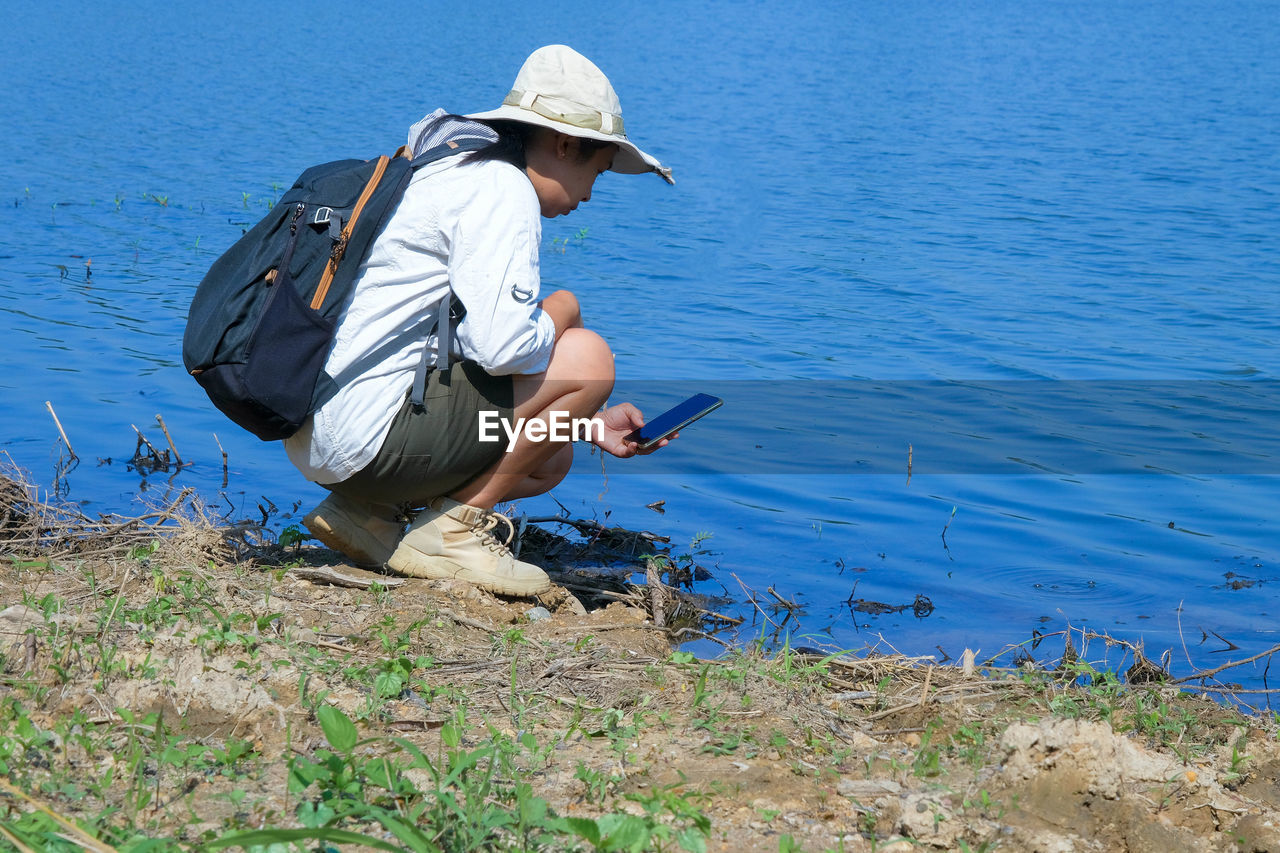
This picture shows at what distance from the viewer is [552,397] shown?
372cm

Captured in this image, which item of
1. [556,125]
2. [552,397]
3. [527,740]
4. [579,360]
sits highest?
[556,125]

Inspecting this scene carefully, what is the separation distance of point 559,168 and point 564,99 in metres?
0.21

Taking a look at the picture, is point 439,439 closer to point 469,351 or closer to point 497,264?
point 469,351

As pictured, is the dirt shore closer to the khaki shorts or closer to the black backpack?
the khaki shorts

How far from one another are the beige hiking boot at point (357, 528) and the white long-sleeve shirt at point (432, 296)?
336 millimetres

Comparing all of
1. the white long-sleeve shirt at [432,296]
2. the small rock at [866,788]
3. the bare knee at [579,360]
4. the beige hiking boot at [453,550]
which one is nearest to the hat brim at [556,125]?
the white long-sleeve shirt at [432,296]

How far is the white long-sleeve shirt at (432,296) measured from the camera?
3.35 meters

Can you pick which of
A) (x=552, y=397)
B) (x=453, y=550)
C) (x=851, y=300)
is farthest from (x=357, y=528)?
(x=851, y=300)

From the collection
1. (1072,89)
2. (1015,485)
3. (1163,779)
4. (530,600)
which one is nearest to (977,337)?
(1015,485)

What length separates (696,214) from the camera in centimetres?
1298

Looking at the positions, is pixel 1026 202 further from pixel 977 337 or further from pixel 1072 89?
pixel 1072 89

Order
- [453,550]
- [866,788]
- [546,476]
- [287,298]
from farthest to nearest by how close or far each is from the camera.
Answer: [546,476], [453,550], [287,298], [866,788]

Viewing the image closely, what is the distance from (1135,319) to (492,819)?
8417 millimetres

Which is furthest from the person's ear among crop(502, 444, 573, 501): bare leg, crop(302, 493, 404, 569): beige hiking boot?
crop(302, 493, 404, 569): beige hiking boot
